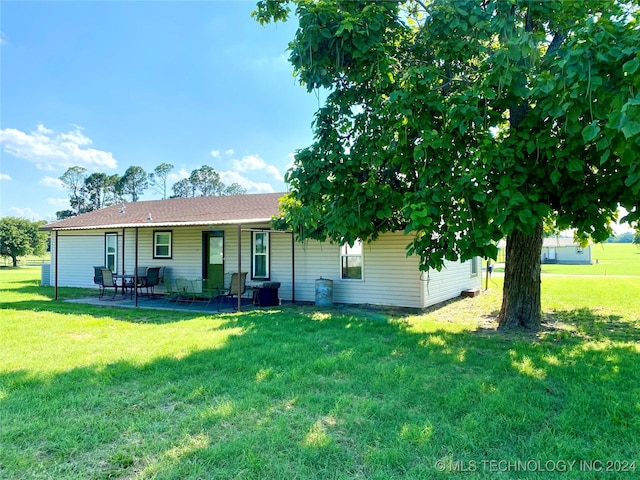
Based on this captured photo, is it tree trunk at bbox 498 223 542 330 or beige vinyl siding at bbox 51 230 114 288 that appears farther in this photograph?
beige vinyl siding at bbox 51 230 114 288

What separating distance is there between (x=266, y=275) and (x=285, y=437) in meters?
9.67

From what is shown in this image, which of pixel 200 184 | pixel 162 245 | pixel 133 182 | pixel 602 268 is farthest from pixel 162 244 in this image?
pixel 133 182

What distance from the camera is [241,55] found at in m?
13.5

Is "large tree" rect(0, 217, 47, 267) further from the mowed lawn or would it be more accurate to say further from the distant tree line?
the mowed lawn

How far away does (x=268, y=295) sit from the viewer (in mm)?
11219

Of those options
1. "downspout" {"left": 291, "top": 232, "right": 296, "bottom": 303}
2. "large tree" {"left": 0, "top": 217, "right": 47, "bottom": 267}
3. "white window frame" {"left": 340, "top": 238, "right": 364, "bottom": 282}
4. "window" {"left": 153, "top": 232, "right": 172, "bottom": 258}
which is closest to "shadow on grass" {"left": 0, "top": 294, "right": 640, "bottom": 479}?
"white window frame" {"left": 340, "top": 238, "right": 364, "bottom": 282}

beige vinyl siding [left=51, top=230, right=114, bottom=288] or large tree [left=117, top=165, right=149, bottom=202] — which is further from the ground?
large tree [left=117, top=165, right=149, bottom=202]

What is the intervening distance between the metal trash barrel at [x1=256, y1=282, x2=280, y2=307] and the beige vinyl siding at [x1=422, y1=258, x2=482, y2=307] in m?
4.13

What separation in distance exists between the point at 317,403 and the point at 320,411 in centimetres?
21

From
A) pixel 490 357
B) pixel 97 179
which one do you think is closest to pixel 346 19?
pixel 490 357

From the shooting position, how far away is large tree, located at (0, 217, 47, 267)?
113ft

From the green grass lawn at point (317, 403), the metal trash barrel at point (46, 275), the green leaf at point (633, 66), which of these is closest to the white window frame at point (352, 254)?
the green grass lawn at point (317, 403)

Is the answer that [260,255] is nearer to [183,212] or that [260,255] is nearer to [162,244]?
[162,244]

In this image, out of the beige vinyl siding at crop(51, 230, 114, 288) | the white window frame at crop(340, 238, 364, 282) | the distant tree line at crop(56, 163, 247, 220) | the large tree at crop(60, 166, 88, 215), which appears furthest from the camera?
the distant tree line at crop(56, 163, 247, 220)
